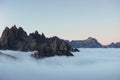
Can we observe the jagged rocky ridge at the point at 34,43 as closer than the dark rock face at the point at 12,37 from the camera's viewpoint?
Yes

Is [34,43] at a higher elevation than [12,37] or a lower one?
lower

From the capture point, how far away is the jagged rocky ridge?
104500mm

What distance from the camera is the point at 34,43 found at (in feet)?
402

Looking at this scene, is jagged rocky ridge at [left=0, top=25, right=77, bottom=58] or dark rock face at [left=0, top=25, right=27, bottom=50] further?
dark rock face at [left=0, top=25, right=27, bottom=50]

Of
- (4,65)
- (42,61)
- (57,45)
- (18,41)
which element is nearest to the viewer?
(4,65)

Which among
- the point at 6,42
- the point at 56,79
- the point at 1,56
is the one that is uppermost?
the point at 6,42

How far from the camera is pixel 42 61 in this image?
322 ft

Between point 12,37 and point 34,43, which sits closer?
point 34,43

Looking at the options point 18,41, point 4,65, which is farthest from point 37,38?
point 4,65

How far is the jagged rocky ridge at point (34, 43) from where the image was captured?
343ft

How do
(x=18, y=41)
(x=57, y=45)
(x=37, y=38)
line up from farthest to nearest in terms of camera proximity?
(x=18, y=41) < (x=37, y=38) < (x=57, y=45)

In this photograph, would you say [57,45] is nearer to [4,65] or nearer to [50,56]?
[50,56]

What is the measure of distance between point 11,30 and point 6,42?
21.7 feet

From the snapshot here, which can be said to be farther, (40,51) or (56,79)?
(40,51)
